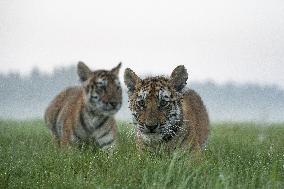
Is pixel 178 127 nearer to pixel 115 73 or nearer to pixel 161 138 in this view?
pixel 161 138

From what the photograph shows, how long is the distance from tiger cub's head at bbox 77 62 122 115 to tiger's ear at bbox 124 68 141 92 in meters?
1.40

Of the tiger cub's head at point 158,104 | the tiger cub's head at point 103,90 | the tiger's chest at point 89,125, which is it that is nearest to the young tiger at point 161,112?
the tiger cub's head at point 158,104

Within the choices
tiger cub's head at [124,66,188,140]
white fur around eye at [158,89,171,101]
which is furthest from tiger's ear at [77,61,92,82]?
white fur around eye at [158,89,171,101]

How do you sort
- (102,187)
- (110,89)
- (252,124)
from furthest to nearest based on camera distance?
1. (252,124)
2. (110,89)
3. (102,187)

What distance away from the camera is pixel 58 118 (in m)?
10.9

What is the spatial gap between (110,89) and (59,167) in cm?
211

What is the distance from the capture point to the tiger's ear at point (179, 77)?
25.3ft

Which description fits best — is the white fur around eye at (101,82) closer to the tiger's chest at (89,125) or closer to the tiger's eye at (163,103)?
the tiger's chest at (89,125)

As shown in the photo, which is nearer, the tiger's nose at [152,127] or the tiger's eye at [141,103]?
the tiger's nose at [152,127]

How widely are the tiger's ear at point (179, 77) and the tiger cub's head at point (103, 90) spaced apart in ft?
5.61

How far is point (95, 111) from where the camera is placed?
377 inches

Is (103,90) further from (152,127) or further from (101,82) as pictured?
(152,127)

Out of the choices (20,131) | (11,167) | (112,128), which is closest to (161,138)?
(11,167)

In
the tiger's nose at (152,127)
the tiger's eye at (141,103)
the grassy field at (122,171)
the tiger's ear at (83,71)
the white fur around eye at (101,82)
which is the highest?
the tiger's ear at (83,71)
